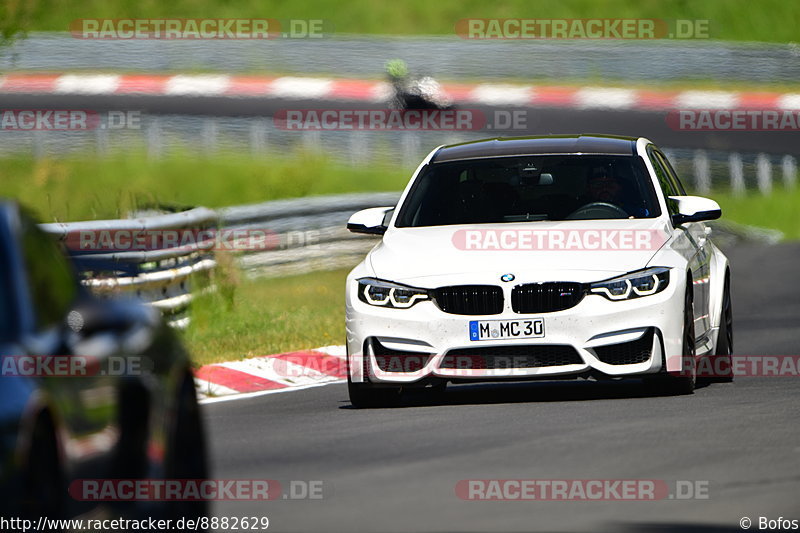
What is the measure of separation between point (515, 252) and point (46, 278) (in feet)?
18.0

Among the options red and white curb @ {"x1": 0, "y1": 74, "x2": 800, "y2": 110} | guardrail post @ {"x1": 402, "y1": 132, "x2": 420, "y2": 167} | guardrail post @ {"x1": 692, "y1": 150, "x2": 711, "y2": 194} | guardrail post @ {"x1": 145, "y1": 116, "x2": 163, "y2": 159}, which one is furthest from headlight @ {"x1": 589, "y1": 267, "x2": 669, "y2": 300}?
red and white curb @ {"x1": 0, "y1": 74, "x2": 800, "y2": 110}

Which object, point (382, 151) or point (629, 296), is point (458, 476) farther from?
point (382, 151)

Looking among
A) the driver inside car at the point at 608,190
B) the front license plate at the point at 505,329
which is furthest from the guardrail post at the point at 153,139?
the front license plate at the point at 505,329

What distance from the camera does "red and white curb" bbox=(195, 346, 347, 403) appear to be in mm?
12812

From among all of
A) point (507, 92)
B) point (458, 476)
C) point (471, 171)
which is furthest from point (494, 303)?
point (507, 92)

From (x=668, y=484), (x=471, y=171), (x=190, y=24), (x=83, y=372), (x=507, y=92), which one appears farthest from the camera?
(x=190, y=24)

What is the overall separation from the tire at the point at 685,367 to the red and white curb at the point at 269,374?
2.85 m

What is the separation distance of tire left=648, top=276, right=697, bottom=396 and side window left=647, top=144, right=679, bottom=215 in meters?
0.90

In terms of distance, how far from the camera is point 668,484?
8.02 metres

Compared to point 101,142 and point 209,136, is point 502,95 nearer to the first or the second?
point 209,136

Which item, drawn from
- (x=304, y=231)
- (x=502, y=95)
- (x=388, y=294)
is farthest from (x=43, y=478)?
(x=502, y=95)

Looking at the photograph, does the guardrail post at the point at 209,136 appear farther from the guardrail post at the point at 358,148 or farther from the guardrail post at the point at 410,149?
the guardrail post at the point at 410,149

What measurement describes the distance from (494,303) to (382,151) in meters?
19.4

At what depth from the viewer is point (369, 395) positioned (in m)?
11.2
